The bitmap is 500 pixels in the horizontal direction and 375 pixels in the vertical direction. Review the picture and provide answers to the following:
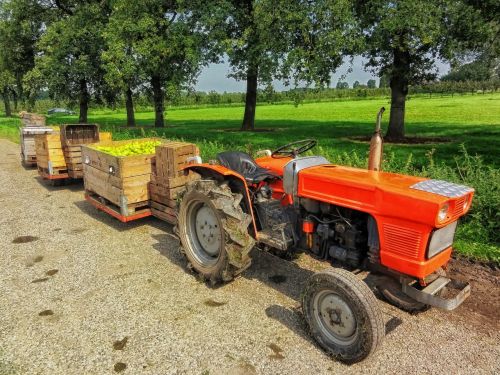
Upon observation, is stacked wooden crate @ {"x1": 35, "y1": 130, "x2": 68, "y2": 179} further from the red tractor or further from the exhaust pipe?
the exhaust pipe

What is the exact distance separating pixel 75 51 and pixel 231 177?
19.5 metres

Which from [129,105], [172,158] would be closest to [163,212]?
[172,158]

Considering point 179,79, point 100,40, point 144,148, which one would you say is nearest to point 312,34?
point 144,148

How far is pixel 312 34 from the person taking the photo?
1095 cm

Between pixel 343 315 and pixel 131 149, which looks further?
pixel 131 149

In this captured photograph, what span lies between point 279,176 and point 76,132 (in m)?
6.57

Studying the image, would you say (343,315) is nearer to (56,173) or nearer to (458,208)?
Answer: (458,208)

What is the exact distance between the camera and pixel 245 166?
4.28 metres

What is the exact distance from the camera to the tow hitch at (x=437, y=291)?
2816 millimetres

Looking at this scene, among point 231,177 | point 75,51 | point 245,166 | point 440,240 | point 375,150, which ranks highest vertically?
point 75,51

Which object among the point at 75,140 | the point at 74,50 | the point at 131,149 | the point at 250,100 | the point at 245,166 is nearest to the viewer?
the point at 245,166

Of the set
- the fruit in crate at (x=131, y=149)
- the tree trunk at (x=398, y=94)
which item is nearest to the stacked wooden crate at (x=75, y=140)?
the fruit in crate at (x=131, y=149)

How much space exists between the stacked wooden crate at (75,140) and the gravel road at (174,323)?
336 centimetres

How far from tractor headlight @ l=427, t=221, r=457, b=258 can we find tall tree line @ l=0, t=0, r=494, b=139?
27.6 ft
